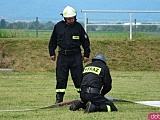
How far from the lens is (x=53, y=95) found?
53.3 feet

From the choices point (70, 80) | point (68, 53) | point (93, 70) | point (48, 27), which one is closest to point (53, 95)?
point (68, 53)

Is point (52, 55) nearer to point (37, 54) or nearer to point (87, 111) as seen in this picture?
point (87, 111)

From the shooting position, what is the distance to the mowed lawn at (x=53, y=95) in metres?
11.5

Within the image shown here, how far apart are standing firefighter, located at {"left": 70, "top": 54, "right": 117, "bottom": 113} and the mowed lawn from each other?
0.23m

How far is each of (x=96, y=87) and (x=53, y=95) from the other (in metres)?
4.25

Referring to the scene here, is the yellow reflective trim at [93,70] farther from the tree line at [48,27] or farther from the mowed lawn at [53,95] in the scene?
the tree line at [48,27]

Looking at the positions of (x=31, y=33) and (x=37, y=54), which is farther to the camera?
(x=31, y=33)

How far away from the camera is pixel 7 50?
2872 centimetres

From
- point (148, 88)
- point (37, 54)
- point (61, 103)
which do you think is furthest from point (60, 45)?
point (37, 54)

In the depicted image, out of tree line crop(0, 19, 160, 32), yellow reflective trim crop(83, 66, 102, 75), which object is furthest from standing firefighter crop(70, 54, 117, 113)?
tree line crop(0, 19, 160, 32)

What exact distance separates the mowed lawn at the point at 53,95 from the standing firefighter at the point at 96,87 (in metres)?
0.23

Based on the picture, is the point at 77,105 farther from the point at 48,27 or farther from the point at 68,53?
the point at 48,27

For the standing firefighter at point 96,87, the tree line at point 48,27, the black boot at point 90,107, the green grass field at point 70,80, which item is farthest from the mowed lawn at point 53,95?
the tree line at point 48,27

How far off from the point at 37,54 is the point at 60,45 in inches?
585
